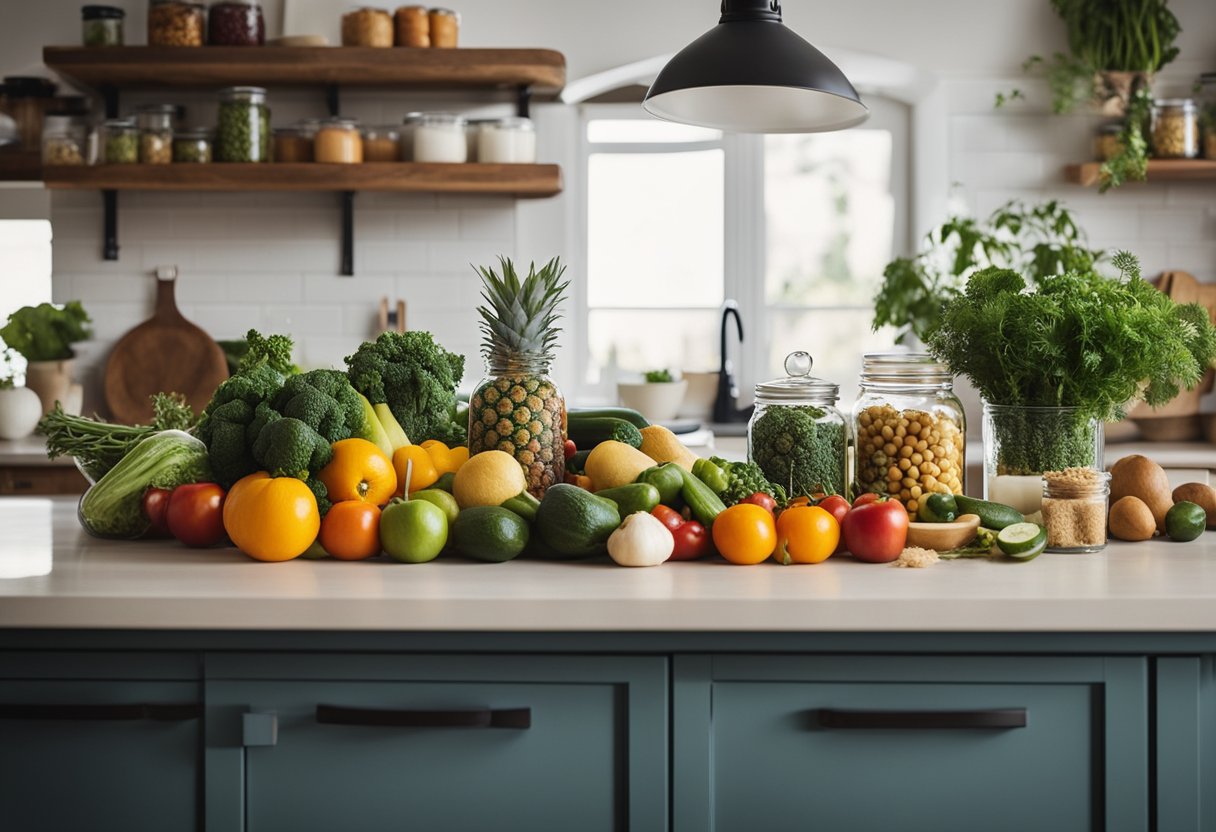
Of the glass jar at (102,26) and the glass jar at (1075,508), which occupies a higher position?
the glass jar at (102,26)

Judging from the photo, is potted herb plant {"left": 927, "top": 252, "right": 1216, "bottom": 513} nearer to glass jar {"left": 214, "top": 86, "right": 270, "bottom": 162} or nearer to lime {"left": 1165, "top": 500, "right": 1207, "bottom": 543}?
lime {"left": 1165, "top": 500, "right": 1207, "bottom": 543}

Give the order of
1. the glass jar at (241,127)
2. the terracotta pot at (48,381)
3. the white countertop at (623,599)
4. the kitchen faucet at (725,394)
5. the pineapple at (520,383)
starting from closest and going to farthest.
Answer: the white countertop at (623,599) → the pineapple at (520,383) → the glass jar at (241,127) → the terracotta pot at (48,381) → the kitchen faucet at (725,394)

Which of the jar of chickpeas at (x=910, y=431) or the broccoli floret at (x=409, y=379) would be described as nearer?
the jar of chickpeas at (x=910, y=431)

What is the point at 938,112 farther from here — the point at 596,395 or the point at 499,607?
the point at 499,607

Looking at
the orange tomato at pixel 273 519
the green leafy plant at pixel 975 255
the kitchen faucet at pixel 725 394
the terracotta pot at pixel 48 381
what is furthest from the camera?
the kitchen faucet at pixel 725 394

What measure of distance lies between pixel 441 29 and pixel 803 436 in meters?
2.72

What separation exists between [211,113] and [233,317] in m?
0.77

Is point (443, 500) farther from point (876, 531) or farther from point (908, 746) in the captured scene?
point (908, 746)

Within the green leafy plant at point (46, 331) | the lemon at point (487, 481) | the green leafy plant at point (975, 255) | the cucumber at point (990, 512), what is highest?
the green leafy plant at point (975, 255)

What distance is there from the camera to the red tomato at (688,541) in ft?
Answer: 5.90

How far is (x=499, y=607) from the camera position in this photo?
153 cm

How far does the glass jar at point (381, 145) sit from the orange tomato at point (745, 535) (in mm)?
2761

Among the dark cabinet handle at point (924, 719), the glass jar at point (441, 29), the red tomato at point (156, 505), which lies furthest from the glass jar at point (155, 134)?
the dark cabinet handle at point (924, 719)

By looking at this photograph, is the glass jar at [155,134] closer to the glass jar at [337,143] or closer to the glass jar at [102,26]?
the glass jar at [102,26]
